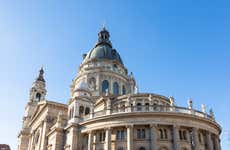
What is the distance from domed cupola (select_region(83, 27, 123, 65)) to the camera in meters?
66.4

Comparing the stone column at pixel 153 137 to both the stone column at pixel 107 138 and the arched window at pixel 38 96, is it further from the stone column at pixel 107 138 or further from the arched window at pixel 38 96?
the arched window at pixel 38 96

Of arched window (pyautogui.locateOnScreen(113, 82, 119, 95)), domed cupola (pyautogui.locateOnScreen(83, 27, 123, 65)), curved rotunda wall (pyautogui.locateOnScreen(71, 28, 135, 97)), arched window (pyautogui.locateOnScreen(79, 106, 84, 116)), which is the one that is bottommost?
arched window (pyautogui.locateOnScreen(79, 106, 84, 116))

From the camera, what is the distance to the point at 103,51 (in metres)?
67.6

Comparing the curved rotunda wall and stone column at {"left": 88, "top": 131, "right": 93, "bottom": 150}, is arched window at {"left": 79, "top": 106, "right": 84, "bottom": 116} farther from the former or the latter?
the curved rotunda wall

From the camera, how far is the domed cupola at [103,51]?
66400 mm

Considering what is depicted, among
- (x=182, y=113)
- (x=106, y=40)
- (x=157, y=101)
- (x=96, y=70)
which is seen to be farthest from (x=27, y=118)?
(x=182, y=113)

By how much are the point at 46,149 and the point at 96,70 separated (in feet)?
72.5

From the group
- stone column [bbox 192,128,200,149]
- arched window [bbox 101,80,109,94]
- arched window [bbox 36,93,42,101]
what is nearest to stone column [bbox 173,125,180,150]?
stone column [bbox 192,128,200,149]

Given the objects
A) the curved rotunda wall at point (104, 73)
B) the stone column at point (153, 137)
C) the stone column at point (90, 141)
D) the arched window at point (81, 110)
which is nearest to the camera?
the stone column at point (153, 137)

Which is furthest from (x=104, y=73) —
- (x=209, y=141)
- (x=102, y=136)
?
(x=209, y=141)

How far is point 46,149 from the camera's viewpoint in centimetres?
4647

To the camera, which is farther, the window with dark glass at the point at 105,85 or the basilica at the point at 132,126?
the window with dark glass at the point at 105,85

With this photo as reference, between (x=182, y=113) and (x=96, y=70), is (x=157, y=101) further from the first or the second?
(x=96, y=70)

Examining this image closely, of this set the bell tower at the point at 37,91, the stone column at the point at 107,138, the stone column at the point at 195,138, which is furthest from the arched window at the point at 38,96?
the stone column at the point at 195,138
